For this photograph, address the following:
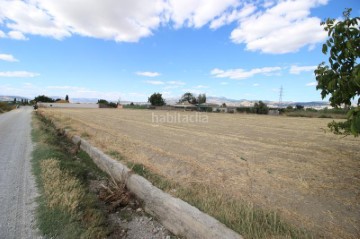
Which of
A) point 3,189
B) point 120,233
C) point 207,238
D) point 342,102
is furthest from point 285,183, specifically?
point 3,189

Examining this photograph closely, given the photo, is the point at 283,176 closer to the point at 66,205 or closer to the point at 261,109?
the point at 66,205

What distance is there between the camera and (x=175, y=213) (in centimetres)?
346

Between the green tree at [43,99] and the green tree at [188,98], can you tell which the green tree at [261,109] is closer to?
the green tree at [188,98]

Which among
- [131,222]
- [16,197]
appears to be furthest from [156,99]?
[131,222]

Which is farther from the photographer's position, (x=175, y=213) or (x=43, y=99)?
(x=43, y=99)

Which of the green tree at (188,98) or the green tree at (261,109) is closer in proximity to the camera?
the green tree at (261,109)

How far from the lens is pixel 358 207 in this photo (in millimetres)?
4008

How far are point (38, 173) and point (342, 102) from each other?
19.4 feet

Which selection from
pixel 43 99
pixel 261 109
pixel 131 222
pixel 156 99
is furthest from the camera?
Answer: pixel 43 99

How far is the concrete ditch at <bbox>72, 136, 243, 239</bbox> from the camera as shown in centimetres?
292

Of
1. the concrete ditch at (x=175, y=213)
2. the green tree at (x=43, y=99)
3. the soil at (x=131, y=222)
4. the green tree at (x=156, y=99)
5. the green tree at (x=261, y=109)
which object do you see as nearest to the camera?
the concrete ditch at (x=175, y=213)

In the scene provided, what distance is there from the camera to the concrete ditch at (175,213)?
292 centimetres

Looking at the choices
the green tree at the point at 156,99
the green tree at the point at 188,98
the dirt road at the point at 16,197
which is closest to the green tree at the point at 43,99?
the green tree at the point at 156,99

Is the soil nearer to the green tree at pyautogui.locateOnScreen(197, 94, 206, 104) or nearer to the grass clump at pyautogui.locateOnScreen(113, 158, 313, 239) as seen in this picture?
the grass clump at pyautogui.locateOnScreen(113, 158, 313, 239)
